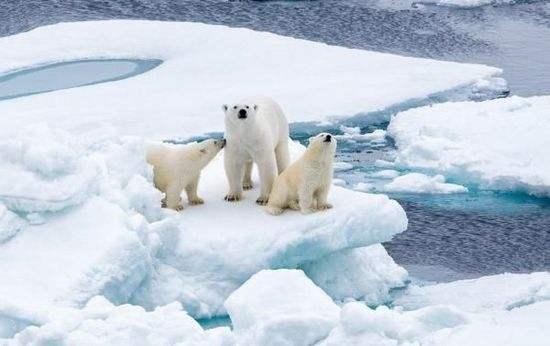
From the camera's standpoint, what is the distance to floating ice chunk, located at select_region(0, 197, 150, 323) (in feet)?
22.6

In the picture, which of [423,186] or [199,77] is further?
[199,77]

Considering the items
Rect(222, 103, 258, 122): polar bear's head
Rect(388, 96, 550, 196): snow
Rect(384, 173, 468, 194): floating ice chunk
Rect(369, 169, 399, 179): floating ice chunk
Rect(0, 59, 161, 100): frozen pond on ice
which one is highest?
Rect(222, 103, 258, 122): polar bear's head

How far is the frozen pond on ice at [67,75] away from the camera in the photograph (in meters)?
14.4

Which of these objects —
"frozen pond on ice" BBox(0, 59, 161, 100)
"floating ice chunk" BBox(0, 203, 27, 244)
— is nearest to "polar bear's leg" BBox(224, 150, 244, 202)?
"floating ice chunk" BBox(0, 203, 27, 244)

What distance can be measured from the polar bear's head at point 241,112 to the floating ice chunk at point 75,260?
1066 mm

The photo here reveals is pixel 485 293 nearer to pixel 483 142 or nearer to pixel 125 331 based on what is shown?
pixel 125 331

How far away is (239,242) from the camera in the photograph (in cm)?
782

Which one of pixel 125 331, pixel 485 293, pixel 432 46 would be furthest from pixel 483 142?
pixel 125 331

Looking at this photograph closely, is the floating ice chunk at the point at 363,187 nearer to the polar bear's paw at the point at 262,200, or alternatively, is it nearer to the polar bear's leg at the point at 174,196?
the polar bear's paw at the point at 262,200

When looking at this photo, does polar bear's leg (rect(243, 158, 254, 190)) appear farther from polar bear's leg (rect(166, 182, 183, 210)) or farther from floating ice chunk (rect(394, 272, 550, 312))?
floating ice chunk (rect(394, 272, 550, 312))

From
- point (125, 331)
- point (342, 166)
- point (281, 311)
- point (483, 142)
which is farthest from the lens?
point (483, 142)

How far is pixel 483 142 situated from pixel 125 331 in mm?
6365

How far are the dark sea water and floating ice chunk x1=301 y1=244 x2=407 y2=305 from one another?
18.2 inches

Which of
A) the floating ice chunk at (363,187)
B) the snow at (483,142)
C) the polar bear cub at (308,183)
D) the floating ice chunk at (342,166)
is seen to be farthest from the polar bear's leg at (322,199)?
the floating ice chunk at (342,166)
